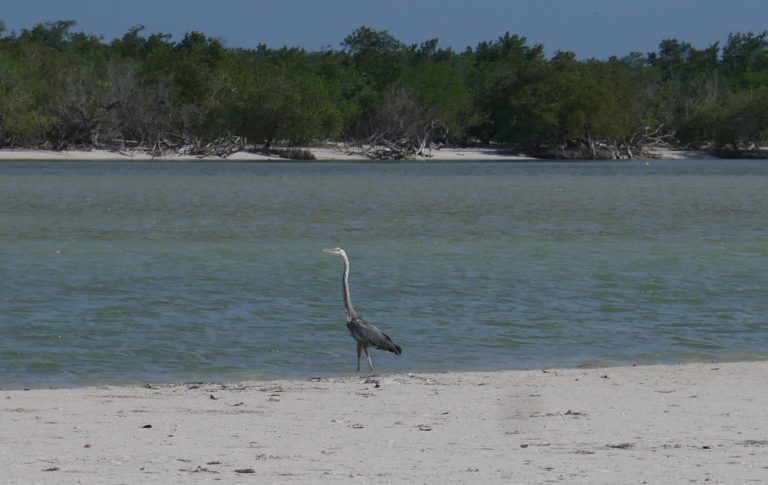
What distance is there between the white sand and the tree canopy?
246 ft

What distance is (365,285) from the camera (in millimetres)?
19641

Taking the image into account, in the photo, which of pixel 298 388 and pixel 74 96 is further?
pixel 74 96

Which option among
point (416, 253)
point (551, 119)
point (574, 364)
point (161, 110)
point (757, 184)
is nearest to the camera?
point (574, 364)

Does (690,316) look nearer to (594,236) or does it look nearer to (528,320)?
(528,320)

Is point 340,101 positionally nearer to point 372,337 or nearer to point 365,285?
point 365,285

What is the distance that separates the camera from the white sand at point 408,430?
23.2 feet

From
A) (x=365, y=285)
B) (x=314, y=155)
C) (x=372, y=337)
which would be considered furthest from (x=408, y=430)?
(x=314, y=155)

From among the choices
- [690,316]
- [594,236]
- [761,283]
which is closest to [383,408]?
[690,316]

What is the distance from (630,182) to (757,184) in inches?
223

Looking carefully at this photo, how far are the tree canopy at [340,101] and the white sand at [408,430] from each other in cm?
7493

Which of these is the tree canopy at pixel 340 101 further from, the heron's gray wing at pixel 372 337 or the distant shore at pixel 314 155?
the heron's gray wing at pixel 372 337

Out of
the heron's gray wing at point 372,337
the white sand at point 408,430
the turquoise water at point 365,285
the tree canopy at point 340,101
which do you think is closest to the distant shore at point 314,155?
the tree canopy at point 340,101

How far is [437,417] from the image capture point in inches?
360

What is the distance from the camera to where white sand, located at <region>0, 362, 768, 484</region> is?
7062 millimetres
